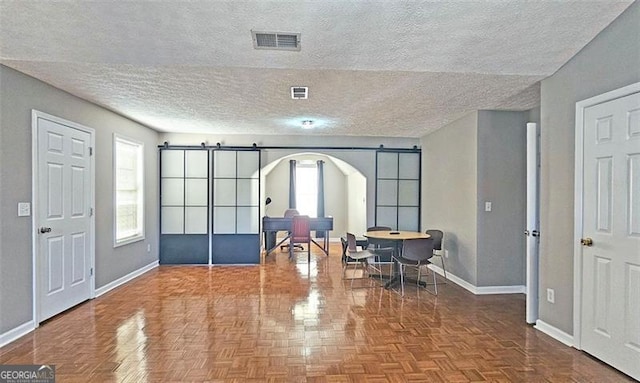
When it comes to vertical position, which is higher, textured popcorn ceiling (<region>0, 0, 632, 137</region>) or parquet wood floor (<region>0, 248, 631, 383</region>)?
textured popcorn ceiling (<region>0, 0, 632, 137</region>)

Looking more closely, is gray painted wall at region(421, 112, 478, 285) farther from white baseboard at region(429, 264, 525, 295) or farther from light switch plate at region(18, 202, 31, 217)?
light switch plate at region(18, 202, 31, 217)

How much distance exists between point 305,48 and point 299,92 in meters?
1.01

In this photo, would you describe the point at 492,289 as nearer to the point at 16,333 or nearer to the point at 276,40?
the point at 276,40

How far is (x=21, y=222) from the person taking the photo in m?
3.31

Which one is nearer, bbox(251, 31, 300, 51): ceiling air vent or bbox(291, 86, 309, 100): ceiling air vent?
bbox(251, 31, 300, 51): ceiling air vent

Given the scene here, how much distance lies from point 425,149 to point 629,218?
14.1 ft

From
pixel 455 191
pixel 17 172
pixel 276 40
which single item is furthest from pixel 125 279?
pixel 455 191

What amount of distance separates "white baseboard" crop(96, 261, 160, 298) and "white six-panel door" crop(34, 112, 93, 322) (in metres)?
0.28

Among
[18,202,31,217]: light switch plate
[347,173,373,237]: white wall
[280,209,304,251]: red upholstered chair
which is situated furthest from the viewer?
A: [280,209,304,251]: red upholstered chair

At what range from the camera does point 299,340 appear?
3162mm

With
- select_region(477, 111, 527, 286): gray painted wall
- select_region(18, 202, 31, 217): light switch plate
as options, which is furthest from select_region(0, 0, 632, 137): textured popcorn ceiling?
select_region(18, 202, 31, 217): light switch plate

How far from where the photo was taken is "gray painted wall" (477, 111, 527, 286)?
4.80 metres

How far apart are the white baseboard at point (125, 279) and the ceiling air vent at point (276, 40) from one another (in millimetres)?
3755

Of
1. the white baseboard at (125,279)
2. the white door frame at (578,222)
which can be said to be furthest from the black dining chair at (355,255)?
the white baseboard at (125,279)
